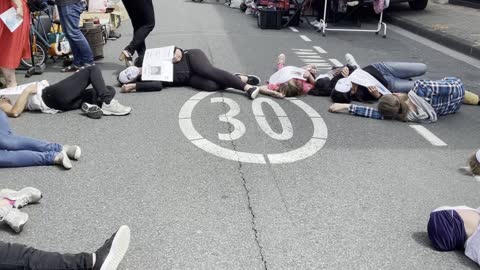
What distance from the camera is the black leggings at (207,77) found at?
241 inches

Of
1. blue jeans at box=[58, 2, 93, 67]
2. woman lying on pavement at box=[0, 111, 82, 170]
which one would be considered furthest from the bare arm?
blue jeans at box=[58, 2, 93, 67]

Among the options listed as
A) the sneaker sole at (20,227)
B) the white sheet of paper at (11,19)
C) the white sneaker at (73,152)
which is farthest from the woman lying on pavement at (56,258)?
the white sheet of paper at (11,19)

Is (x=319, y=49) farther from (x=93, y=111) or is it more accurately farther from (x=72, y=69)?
(x=93, y=111)

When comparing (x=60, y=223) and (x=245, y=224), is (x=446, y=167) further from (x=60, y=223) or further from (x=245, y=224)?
(x=60, y=223)

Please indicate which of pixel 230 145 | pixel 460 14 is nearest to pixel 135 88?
pixel 230 145

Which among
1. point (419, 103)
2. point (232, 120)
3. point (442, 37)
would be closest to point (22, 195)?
point (232, 120)

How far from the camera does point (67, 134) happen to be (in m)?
4.83

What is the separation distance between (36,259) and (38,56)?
5.39 meters

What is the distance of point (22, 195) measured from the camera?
3467 millimetres

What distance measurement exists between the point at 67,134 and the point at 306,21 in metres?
8.90

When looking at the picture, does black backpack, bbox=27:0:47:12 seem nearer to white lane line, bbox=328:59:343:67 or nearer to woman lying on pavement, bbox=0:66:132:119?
woman lying on pavement, bbox=0:66:132:119

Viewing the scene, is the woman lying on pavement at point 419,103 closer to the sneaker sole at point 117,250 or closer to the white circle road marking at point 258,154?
the white circle road marking at point 258,154

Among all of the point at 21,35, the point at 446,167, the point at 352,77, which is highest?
the point at 21,35

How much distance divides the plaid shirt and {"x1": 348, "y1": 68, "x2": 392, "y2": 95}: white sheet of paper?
48 cm
